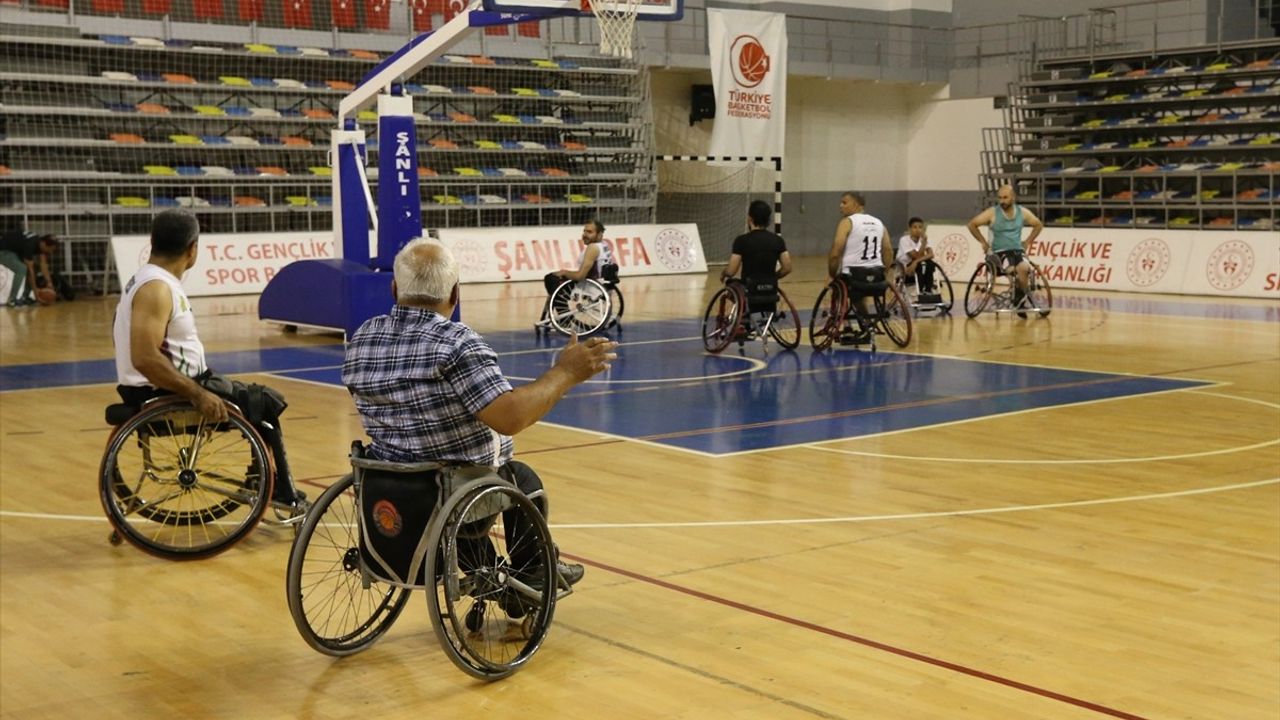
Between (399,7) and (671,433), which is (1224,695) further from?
(399,7)

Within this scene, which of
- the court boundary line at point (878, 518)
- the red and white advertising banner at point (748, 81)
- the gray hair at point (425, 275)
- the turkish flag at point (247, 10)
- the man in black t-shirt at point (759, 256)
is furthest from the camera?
the red and white advertising banner at point (748, 81)

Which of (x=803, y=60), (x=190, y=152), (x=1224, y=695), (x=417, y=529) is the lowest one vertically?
(x=1224, y=695)

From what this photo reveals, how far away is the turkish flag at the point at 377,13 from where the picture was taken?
886 inches

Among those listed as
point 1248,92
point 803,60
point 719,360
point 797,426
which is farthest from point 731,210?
point 797,426

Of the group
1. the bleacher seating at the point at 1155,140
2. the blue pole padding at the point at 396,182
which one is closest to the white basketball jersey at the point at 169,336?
the blue pole padding at the point at 396,182

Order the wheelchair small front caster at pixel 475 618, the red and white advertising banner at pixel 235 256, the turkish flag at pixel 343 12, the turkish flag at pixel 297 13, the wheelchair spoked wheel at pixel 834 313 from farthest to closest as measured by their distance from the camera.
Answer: the turkish flag at pixel 343 12
the turkish flag at pixel 297 13
the red and white advertising banner at pixel 235 256
the wheelchair spoked wheel at pixel 834 313
the wheelchair small front caster at pixel 475 618

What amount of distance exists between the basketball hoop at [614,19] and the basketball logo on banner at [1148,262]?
29.5ft

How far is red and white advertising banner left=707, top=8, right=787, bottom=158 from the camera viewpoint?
75.9 feet

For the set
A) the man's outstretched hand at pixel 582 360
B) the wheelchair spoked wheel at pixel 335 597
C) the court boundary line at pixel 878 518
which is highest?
the man's outstretched hand at pixel 582 360

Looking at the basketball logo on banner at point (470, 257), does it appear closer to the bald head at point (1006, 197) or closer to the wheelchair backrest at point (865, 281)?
the bald head at point (1006, 197)

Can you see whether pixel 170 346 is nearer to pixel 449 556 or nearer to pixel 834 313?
pixel 449 556

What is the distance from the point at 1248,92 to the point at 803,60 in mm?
8530

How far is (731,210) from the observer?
27062 millimetres

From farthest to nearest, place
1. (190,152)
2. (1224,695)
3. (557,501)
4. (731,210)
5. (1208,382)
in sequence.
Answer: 1. (731,210)
2. (190,152)
3. (1208,382)
4. (557,501)
5. (1224,695)
